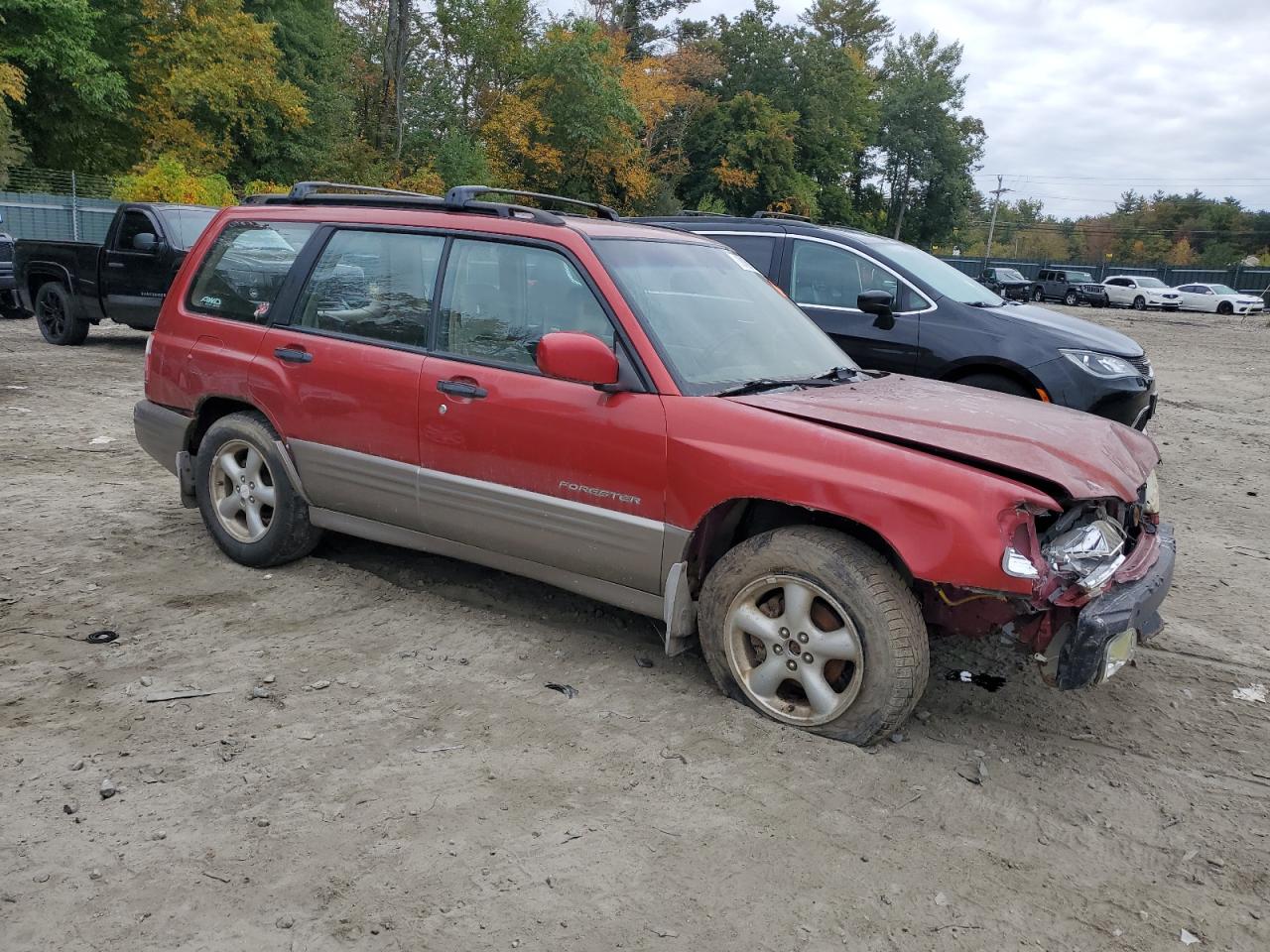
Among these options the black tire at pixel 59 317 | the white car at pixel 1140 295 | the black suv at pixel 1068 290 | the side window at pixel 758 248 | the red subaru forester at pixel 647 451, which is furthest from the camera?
the black suv at pixel 1068 290

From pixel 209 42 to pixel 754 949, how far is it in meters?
36.0

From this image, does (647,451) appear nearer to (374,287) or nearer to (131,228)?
(374,287)

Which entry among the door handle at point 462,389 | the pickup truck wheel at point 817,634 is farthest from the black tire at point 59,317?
the pickup truck wheel at point 817,634

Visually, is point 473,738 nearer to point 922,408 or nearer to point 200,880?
point 200,880

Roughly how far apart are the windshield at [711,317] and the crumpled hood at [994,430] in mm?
237

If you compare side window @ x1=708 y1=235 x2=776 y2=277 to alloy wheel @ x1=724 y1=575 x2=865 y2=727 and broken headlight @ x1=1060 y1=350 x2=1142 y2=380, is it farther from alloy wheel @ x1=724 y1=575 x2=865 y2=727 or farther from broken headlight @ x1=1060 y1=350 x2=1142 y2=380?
alloy wheel @ x1=724 y1=575 x2=865 y2=727

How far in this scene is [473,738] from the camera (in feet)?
11.6

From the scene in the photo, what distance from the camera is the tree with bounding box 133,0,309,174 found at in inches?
1268

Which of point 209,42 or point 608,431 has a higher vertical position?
point 209,42

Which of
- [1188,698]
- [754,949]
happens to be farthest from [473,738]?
[1188,698]

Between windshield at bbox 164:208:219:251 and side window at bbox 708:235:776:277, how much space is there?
7.09m

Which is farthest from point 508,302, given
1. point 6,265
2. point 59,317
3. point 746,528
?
point 6,265

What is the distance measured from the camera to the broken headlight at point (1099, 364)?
23.5ft

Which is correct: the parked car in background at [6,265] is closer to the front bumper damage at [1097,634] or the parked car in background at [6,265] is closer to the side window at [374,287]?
the side window at [374,287]
